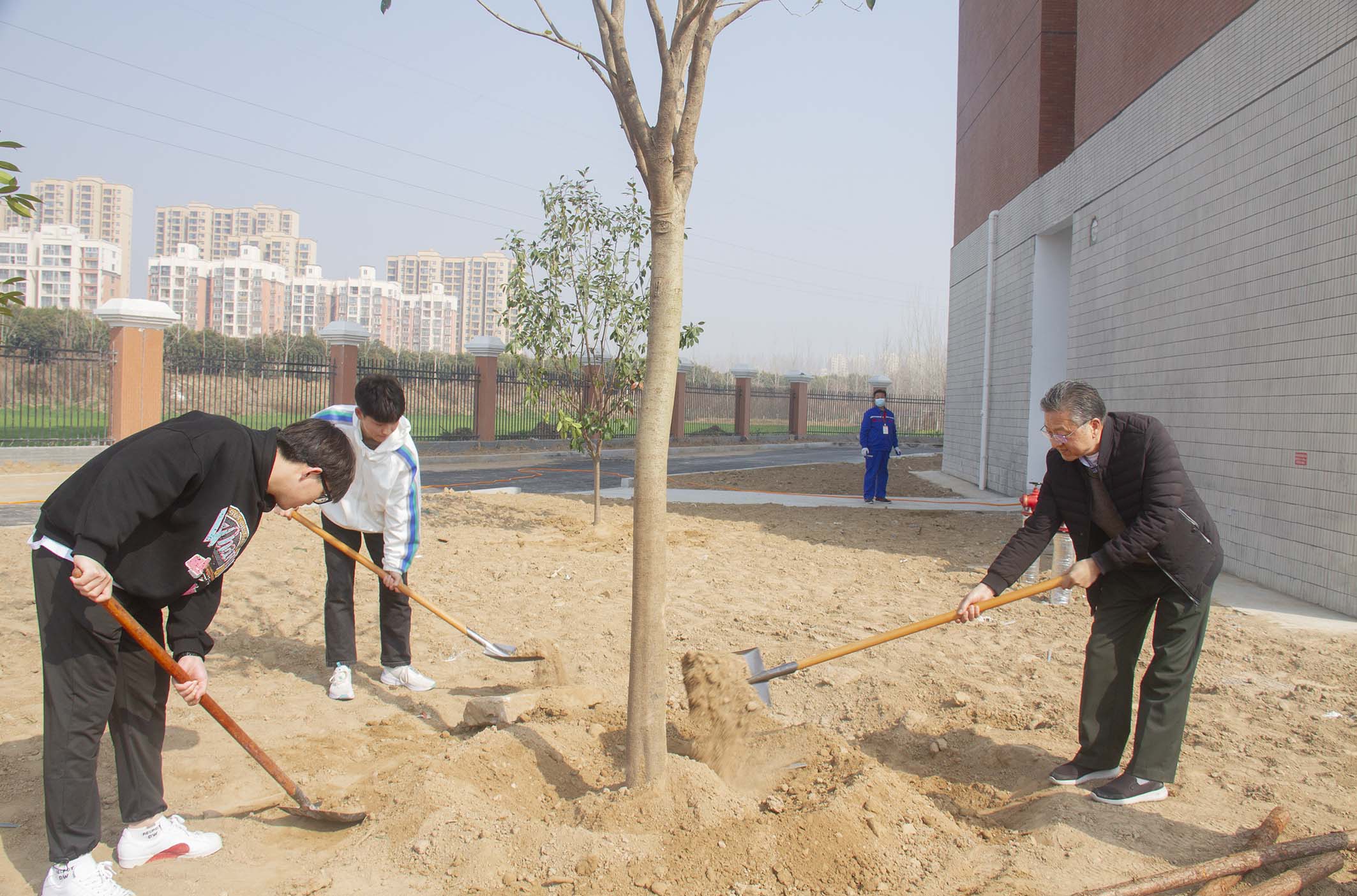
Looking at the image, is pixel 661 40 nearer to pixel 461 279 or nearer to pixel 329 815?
pixel 329 815

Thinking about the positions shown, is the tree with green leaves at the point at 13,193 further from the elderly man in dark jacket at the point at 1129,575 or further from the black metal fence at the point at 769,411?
the black metal fence at the point at 769,411

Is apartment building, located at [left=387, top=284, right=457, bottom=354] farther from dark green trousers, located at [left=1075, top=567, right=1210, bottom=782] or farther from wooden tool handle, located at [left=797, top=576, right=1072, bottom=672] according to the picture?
dark green trousers, located at [left=1075, top=567, right=1210, bottom=782]

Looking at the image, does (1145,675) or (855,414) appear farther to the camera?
(855,414)

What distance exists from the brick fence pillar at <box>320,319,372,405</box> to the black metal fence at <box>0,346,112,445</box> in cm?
456

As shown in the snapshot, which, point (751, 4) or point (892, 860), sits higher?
point (751, 4)

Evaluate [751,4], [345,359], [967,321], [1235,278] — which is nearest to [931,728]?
[751,4]

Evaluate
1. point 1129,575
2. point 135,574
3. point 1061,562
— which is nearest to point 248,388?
point 1061,562

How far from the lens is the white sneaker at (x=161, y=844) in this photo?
298 centimetres

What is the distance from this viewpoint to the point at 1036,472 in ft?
43.8

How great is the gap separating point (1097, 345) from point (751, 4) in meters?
8.90

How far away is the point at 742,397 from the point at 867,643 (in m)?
27.9

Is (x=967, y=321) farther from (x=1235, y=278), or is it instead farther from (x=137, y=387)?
(x=137, y=387)

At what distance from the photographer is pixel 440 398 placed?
910 inches

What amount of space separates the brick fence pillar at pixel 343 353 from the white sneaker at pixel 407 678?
55.9 feet
